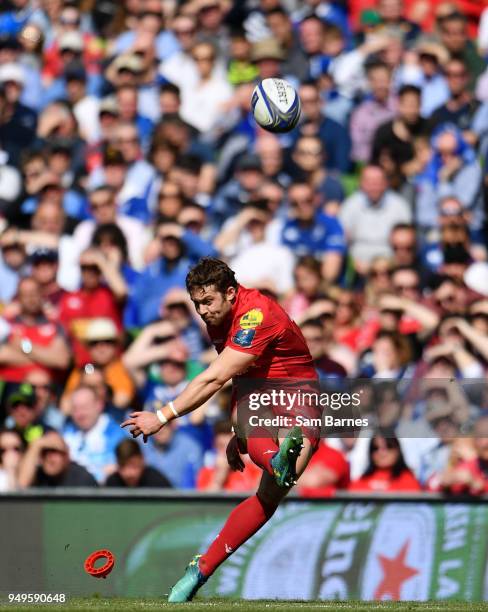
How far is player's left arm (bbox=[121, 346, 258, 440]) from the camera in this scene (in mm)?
6598

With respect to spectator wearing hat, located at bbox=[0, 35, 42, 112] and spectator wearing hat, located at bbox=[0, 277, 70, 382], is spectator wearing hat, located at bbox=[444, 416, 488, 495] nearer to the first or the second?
spectator wearing hat, located at bbox=[0, 277, 70, 382]

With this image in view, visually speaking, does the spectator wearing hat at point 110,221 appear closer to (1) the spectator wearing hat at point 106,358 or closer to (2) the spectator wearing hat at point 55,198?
(2) the spectator wearing hat at point 55,198

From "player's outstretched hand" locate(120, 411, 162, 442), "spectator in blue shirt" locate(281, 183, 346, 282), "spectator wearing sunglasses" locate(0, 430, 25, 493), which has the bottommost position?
"spectator wearing sunglasses" locate(0, 430, 25, 493)

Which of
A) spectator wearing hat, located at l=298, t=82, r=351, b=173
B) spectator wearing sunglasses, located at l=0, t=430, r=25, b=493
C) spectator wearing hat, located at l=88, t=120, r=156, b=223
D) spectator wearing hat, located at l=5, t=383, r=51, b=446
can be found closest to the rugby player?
spectator wearing sunglasses, located at l=0, t=430, r=25, b=493

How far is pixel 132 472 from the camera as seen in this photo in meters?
9.18

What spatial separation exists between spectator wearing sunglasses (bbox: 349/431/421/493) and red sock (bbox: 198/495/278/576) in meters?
1.77

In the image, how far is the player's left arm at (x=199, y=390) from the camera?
21.6ft

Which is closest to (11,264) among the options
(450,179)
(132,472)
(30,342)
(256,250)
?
(30,342)

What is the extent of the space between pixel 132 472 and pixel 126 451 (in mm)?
158

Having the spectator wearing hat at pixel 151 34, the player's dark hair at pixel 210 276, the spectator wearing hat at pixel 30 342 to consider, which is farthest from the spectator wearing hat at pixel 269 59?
the player's dark hair at pixel 210 276

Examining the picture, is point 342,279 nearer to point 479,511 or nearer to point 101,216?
point 101,216

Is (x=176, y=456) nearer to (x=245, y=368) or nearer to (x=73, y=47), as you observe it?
(x=245, y=368)

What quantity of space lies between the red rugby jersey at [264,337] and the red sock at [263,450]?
39 cm

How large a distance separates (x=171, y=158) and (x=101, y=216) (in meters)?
0.97
